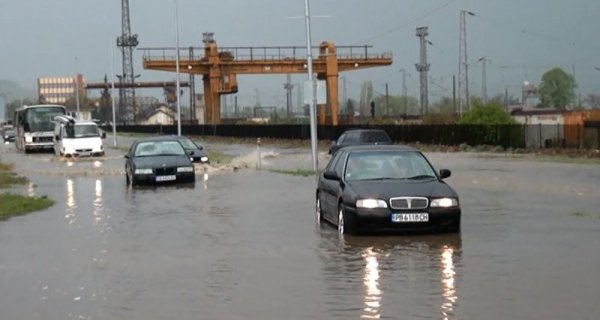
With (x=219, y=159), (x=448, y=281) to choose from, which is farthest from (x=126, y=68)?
(x=448, y=281)

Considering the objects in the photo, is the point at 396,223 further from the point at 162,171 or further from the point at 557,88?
the point at 557,88

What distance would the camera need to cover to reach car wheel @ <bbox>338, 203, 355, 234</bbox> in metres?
14.9

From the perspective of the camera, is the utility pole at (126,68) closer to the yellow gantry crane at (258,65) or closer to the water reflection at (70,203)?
the yellow gantry crane at (258,65)

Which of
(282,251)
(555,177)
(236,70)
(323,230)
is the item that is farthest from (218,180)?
(236,70)

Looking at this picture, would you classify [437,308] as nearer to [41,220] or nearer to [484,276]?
[484,276]

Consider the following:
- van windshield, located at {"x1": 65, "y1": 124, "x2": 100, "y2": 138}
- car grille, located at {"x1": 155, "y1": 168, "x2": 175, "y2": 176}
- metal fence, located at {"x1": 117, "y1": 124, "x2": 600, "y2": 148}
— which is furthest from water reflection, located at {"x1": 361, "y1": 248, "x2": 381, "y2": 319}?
van windshield, located at {"x1": 65, "y1": 124, "x2": 100, "y2": 138}

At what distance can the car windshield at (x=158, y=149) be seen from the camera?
30.3 m

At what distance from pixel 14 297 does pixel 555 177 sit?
74.9 feet

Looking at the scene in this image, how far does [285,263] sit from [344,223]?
107 inches

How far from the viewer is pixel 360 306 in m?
9.47

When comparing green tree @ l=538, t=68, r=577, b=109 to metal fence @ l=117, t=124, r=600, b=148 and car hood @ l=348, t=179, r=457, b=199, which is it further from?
car hood @ l=348, t=179, r=457, b=199

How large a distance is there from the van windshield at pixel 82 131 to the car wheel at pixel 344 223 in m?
40.8

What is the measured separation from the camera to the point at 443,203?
1465cm

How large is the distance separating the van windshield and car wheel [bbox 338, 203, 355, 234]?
134 ft
